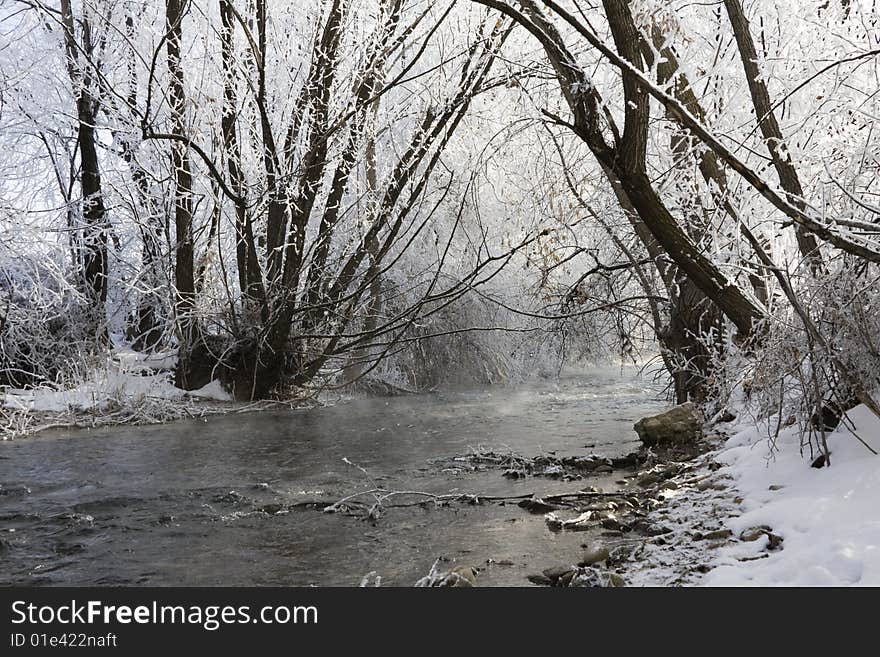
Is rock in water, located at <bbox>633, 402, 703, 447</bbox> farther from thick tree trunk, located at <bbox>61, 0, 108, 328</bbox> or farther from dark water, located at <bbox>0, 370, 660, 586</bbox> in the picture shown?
thick tree trunk, located at <bbox>61, 0, 108, 328</bbox>

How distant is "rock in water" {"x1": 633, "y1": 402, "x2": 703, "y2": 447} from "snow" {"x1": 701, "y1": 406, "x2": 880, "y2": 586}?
161 centimetres

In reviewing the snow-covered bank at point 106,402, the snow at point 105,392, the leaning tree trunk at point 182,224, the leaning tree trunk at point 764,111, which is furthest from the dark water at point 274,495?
the leaning tree trunk at point 764,111

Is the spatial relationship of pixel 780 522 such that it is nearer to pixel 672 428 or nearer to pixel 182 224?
pixel 672 428

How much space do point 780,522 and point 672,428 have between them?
2774mm

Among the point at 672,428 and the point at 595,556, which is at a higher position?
the point at 672,428

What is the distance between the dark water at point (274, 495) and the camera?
3.47 m

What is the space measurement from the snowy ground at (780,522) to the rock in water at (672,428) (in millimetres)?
1541

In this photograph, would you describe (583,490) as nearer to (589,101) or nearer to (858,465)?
(858,465)

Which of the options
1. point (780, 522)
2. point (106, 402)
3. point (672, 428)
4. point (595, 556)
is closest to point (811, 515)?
point (780, 522)

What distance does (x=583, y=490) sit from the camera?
15.0ft

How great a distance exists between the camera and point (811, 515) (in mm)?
3000

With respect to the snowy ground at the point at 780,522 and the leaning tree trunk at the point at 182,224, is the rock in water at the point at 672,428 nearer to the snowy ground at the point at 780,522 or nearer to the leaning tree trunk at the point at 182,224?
the snowy ground at the point at 780,522

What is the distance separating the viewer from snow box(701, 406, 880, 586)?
2.54 m

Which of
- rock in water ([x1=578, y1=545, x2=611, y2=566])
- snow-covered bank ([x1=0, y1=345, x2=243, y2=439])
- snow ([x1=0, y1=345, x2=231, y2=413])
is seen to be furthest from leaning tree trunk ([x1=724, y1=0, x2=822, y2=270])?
snow ([x1=0, y1=345, x2=231, y2=413])
